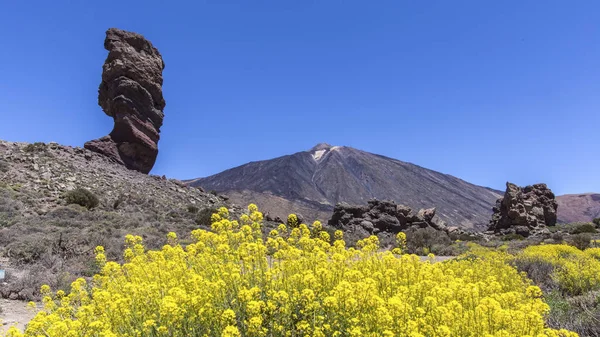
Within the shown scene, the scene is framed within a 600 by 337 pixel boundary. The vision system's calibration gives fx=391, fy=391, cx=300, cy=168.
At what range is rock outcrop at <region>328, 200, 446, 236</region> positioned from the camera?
30.3m

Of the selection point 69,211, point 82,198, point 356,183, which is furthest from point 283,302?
point 356,183

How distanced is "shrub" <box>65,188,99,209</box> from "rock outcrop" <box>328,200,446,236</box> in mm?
16873

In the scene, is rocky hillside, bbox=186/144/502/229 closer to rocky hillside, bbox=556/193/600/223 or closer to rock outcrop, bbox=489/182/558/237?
rocky hillside, bbox=556/193/600/223

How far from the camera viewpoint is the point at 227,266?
4895 mm

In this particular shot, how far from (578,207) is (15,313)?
172 m

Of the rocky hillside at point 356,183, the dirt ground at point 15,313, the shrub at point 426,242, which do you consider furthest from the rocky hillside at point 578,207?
the dirt ground at point 15,313

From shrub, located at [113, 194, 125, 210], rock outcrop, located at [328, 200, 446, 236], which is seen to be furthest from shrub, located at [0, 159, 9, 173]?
rock outcrop, located at [328, 200, 446, 236]

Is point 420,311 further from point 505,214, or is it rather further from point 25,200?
point 505,214

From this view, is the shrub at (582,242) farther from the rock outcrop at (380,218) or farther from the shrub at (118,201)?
the shrub at (118,201)

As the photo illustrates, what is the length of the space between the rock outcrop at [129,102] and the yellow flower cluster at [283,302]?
27.5 metres

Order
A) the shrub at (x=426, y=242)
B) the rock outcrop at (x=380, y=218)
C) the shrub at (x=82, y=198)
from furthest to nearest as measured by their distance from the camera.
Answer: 1. the rock outcrop at (x=380, y=218)
2. the shrub at (x=426, y=242)
3. the shrub at (x=82, y=198)

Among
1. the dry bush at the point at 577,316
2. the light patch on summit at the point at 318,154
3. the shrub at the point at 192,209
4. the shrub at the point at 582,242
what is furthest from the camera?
the light patch on summit at the point at 318,154

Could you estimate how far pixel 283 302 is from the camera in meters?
4.11

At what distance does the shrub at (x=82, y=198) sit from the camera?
19938mm
